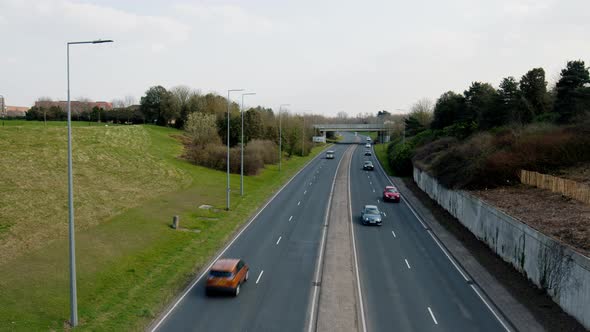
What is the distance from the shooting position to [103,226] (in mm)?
29641

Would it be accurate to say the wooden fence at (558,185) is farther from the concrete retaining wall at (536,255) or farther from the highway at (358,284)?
the highway at (358,284)

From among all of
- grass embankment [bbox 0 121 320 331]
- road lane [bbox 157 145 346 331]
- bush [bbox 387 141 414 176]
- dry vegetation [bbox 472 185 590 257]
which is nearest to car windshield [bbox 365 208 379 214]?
road lane [bbox 157 145 346 331]

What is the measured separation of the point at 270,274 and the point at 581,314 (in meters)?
13.0

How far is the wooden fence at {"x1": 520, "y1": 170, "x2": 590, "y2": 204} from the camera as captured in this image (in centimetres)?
2550

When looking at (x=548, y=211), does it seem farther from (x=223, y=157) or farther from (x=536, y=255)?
(x=223, y=157)

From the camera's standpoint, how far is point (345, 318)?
1723 centimetres

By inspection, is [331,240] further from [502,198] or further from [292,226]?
[502,198]

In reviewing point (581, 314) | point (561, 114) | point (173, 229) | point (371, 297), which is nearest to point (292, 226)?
point (173, 229)

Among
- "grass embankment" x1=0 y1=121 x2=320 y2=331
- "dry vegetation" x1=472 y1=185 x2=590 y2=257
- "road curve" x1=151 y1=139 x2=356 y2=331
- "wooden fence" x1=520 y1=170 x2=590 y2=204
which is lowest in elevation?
"road curve" x1=151 y1=139 x2=356 y2=331

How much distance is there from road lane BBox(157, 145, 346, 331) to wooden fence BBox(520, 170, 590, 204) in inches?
592

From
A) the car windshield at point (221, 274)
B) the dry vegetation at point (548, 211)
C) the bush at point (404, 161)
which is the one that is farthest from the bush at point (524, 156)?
the bush at point (404, 161)

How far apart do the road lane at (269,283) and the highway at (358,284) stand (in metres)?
0.04

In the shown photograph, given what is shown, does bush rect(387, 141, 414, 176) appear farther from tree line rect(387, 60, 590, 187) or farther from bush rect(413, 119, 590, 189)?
bush rect(413, 119, 590, 189)

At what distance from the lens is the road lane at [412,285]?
A: 17234 millimetres
